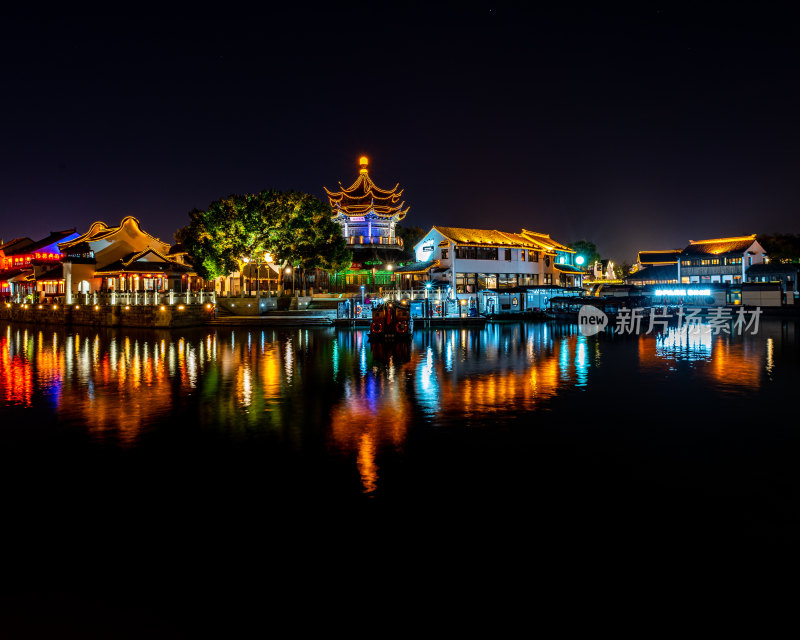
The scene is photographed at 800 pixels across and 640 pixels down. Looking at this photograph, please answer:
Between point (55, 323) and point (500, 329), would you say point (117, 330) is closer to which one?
point (55, 323)

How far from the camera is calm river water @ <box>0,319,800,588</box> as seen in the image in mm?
7438

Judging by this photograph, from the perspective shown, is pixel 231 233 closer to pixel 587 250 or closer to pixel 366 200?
pixel 366 200

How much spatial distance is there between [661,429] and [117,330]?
37.0m

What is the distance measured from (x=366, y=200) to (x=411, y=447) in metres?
56.9

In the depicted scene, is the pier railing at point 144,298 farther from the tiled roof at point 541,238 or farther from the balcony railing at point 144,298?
the tiled roof at point 541,238

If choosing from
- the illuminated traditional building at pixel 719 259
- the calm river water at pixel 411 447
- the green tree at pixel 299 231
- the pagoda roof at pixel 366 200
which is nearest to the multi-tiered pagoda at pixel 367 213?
the pagoda roof at pixel 366 200

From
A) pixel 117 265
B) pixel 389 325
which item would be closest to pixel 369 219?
pixel 117 265

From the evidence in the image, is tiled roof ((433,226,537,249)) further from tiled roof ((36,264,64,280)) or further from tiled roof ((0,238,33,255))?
tiled roof ((0,238,33,255))

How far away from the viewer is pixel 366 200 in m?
65.2

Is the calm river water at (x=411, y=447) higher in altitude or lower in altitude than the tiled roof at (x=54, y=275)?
lower

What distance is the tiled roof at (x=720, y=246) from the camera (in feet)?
228

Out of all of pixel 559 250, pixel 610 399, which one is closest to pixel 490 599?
pixel 610 399

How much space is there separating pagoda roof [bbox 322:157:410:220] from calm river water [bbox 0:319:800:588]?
43.8 meters

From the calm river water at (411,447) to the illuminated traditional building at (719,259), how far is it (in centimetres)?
5377
